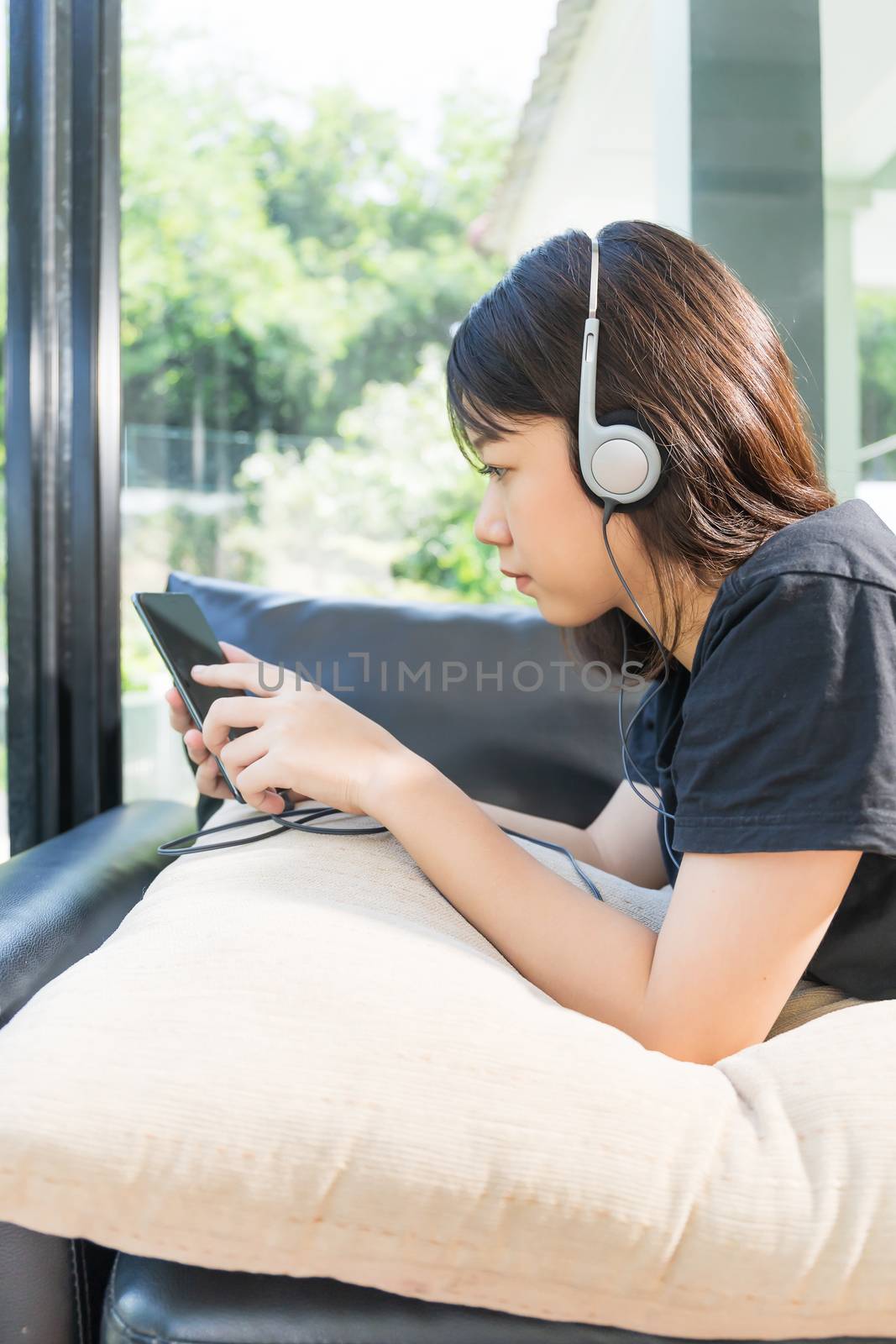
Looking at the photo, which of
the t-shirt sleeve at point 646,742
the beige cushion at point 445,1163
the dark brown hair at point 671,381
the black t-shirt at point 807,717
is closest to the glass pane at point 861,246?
the t-shirt sleeve at point 646,742

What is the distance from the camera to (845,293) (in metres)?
1.43

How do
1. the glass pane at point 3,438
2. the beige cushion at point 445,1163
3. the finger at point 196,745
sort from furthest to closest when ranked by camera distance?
the glass pane at point 3,438 → the finger at point 196,745 → the beige cushion at point 445,1163

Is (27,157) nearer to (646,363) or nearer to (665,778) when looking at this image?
(646,363)

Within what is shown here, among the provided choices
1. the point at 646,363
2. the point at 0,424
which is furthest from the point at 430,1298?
the point at 0,424

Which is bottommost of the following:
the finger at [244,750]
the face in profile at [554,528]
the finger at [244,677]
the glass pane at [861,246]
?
the finger at [244,750]

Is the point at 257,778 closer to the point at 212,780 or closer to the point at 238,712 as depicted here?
the point at 238,712

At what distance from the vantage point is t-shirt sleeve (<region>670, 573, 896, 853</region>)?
0.55 metres

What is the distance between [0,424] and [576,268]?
86cm

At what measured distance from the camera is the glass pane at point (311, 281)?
1.91 metres

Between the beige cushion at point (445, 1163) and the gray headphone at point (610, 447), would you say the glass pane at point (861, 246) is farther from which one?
the beige cushion at point (445, 1163)

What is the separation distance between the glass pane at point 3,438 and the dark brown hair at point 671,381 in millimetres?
771

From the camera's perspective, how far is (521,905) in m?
0.65

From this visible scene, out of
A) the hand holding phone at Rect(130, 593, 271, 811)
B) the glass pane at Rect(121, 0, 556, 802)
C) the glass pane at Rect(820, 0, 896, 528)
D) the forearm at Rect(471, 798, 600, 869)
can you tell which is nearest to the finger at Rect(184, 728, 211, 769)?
the hand holding phone at Rect(130, 593, 271, 811)

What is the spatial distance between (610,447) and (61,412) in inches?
36.4
